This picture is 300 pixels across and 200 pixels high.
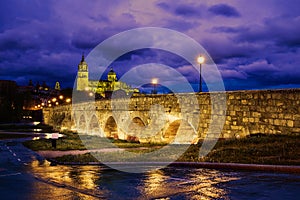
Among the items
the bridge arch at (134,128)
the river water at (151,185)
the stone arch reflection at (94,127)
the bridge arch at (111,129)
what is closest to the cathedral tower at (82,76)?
the stone arch reflection at (94,127)

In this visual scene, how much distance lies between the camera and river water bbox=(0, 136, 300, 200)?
7473 millimetres

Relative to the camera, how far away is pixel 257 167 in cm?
1028

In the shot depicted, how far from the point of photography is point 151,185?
869 centimetres

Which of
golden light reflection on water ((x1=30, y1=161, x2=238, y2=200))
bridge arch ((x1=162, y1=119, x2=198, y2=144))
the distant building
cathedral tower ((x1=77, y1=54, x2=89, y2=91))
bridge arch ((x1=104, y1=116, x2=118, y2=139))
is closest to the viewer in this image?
golden light reflection on water ((x1=30, y1=161, x2=238, y2=200))

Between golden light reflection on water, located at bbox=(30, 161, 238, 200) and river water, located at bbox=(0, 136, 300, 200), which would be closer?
river water, located at bbox=(0, 136, 300, 200)

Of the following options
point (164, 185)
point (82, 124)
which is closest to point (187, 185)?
point (164, 185)

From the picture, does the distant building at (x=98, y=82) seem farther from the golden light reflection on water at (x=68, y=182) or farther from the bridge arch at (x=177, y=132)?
the golden light reflection on water at (x=68, y=182)

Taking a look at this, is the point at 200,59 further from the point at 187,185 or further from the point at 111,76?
the point at 111,76

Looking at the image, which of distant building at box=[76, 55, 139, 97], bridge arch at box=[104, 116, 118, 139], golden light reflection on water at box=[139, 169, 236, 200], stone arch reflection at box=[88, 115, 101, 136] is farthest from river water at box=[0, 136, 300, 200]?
distant building at box=[76, 55, 139, 97]

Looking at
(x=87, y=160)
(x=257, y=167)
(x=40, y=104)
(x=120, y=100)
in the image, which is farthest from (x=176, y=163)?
(x=40, y=104)

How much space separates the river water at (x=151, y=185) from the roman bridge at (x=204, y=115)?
5511 mm

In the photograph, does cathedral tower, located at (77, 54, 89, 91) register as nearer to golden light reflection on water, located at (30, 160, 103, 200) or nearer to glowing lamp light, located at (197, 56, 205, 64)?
glowing lamp light, located at (197, 56, 205, 64)

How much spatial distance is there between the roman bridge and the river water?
5.51 m

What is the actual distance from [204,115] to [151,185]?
34.9ft
